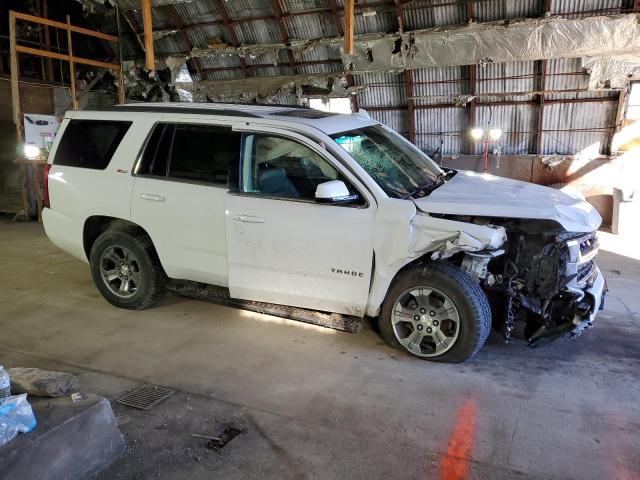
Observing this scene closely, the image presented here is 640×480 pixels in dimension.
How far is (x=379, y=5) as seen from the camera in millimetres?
11203

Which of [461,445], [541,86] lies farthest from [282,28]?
[461,445]

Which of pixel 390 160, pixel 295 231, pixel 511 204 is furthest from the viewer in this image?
pixel 390 160

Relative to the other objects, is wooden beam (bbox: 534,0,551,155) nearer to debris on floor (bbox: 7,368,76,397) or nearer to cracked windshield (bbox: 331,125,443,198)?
cracked windshield (bbox: 331,125,443,198)

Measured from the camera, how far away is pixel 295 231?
13.8ft

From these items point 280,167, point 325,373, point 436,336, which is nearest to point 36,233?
point 280,167

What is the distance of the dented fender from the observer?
378cm

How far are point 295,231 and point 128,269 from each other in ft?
6.77

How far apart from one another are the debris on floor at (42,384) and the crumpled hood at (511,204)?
2.73 m

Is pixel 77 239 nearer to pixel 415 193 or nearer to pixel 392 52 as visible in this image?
pixel 415 193

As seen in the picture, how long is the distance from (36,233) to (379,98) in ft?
28.7

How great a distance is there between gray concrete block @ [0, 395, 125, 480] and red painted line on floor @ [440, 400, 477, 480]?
1931mm

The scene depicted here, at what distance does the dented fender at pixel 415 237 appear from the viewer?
378cm

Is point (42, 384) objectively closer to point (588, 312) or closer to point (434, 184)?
point (434, 184)

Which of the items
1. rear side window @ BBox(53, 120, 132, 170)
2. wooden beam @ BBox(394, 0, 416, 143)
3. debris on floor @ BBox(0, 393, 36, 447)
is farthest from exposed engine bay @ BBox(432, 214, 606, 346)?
wooden beam @ BBox(394, 0, 416, 143)
